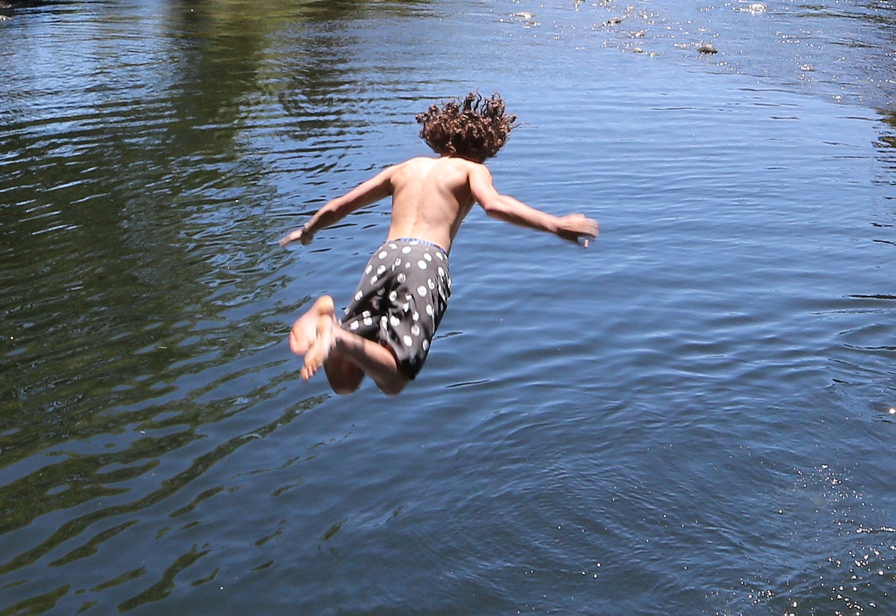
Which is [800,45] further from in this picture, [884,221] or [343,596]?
[343,596]

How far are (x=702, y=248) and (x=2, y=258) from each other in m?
7.25

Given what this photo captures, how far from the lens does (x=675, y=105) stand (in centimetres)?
1761

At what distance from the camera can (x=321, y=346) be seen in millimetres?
4777

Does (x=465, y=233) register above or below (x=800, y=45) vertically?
below

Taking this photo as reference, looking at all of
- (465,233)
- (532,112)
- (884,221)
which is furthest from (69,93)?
(884,221)

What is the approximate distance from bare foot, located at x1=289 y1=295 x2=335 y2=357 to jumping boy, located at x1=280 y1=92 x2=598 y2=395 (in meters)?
0.21

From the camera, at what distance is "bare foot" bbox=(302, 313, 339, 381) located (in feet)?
15.2

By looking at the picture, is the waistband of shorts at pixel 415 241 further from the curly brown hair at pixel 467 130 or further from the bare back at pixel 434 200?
the curly brown hair at pixel 467 130

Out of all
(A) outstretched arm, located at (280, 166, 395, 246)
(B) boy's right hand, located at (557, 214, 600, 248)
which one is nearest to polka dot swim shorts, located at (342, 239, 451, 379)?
(A) outstretched arm, located at (280, 166, 395, 246)

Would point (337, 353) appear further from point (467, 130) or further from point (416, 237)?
point (467, 130)

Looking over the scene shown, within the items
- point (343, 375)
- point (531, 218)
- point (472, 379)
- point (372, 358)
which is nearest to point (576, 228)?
point (531, 218)

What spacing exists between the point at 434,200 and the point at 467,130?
1.60 ft

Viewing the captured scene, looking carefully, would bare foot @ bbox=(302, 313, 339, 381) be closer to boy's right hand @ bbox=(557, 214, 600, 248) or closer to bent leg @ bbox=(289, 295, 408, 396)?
bent leg @ bbox=(289, 295, 408, 396)

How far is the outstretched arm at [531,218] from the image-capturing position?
502cm
